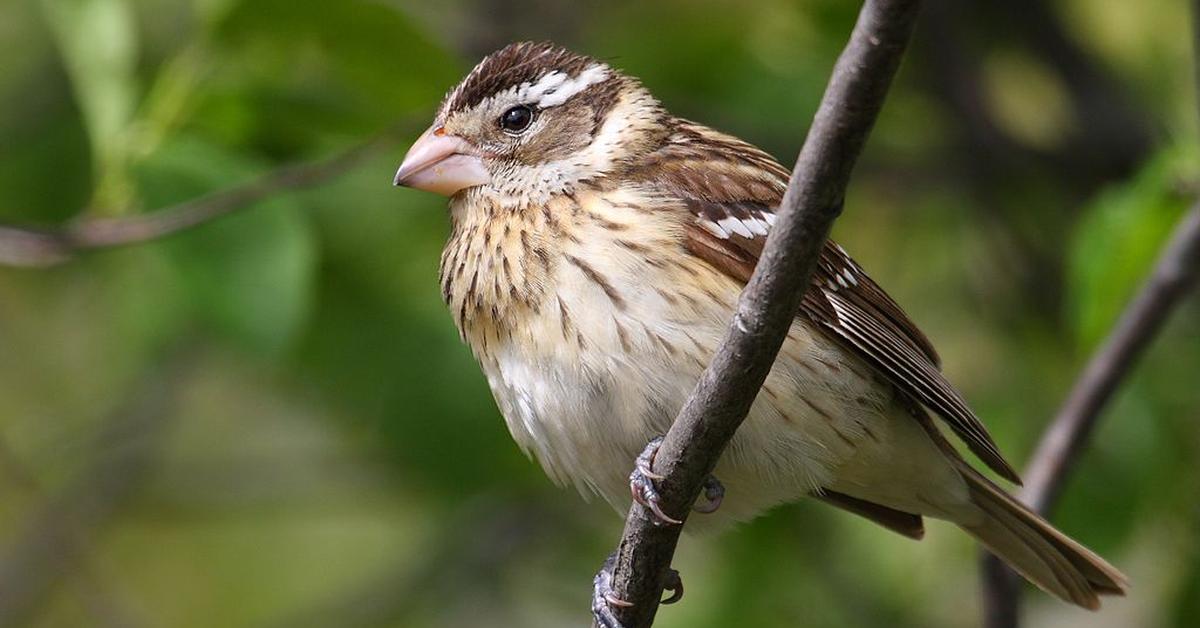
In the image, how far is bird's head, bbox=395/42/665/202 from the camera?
12.4 ft

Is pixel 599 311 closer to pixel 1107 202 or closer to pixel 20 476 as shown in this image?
pixel 1107 202

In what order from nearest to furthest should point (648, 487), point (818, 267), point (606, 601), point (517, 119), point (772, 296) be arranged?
point (772, 296) < point (648, 487) < point (606, 601) < point (818, 267) < point (517, 119)

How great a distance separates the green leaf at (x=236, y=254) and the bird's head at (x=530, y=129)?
43 cm

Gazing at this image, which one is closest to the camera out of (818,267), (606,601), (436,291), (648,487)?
(648,487)

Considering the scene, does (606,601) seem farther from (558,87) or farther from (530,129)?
(558,87)

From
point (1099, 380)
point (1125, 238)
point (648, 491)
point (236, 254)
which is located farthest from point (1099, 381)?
point (236, 254)

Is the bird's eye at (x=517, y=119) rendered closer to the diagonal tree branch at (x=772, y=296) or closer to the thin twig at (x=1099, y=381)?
the diagonal tree branch at (x=772, y=296)

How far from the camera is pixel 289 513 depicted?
21.9ft

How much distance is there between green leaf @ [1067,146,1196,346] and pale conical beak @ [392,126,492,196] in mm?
1567

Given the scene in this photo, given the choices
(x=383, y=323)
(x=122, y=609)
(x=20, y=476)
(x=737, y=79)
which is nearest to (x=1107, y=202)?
(x=737, y=79)

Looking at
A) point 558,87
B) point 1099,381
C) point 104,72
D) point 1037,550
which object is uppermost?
point 558,87

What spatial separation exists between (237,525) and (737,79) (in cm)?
347

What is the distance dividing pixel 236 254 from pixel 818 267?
1.50m

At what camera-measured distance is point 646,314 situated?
3.35 m
